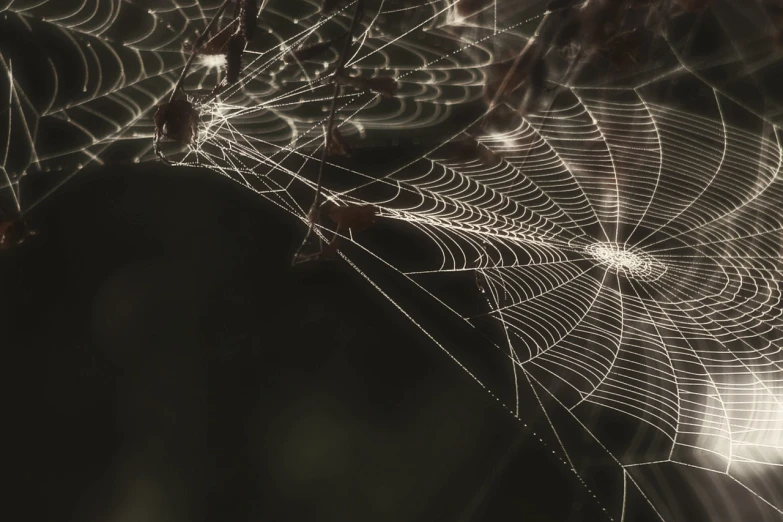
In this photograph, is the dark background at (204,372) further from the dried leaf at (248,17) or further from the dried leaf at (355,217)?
the dried leaf at (248,17)

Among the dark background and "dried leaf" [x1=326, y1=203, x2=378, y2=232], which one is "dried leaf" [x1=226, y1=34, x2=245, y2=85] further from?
the dark background

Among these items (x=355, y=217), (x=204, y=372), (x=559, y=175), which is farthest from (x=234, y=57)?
(x=204, y=372)

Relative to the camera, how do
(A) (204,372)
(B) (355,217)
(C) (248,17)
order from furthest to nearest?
(A) (204,372) → (B) (355,217) → (C) (248,17)

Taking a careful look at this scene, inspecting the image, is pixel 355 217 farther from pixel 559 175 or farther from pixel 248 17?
pixel 559 175

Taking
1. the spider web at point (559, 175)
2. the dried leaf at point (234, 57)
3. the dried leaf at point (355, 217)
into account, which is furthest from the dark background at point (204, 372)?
the dried leaf at point (234, 57)

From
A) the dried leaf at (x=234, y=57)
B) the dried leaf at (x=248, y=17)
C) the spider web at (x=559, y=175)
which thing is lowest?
the dried leaf at (x=234, y=57)

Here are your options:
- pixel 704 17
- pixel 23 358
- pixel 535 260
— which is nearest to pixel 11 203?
pixel 23 358

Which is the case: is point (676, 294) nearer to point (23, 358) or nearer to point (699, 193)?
point (699, 193)
